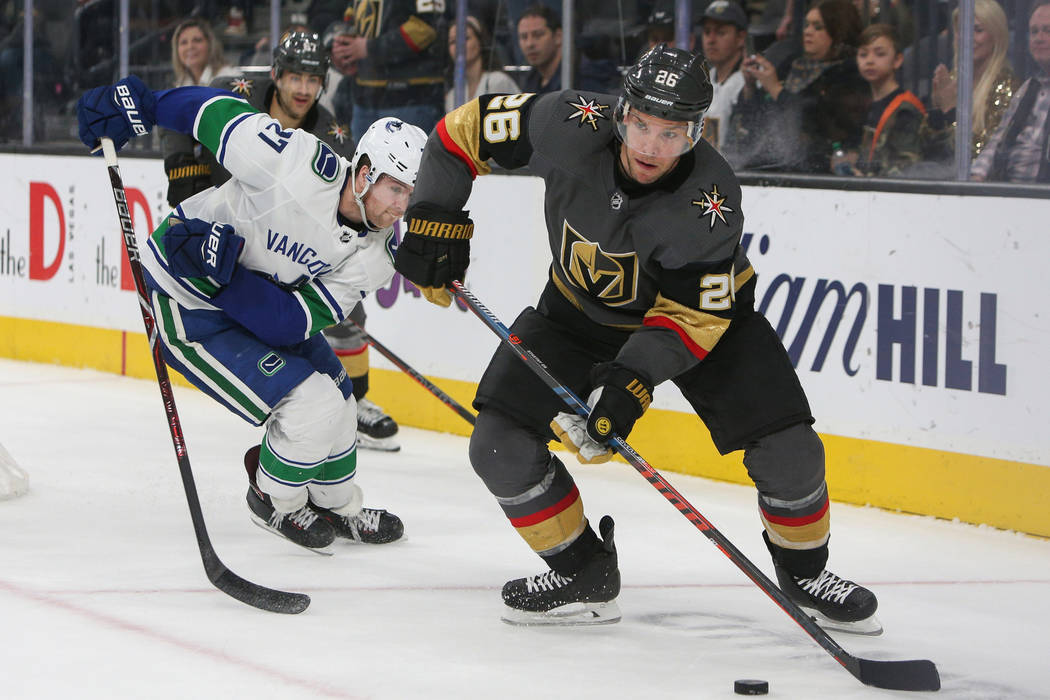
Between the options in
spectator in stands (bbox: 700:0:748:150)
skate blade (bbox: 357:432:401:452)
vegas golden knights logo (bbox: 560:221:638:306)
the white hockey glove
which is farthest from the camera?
skate blade (bbox: 357:432:401:452)

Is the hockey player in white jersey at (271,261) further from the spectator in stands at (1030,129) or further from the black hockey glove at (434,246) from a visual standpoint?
the spectator in stands at (1030,129)

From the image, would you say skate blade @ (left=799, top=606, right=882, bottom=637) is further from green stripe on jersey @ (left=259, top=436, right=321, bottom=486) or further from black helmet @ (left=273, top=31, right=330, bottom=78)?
black helmet @ (left=273, top=31, right=330, bottom=78)

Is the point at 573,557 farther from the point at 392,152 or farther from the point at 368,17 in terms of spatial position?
the point at 368,17

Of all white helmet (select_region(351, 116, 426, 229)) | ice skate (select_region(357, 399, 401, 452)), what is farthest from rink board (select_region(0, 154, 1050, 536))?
white helmet (select_region(351, 116, 426, 229))

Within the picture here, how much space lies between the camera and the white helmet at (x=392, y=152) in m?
3.08

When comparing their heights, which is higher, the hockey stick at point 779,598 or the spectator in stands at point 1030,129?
the spectator in stands at point 1030,129

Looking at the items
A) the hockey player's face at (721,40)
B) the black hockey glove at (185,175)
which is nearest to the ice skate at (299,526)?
the black hockey glove at (185,175)

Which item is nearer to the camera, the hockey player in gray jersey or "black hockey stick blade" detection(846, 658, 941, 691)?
"black hockey stick blade" detection(846, 658, 941, 691)

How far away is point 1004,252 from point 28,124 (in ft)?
14.8

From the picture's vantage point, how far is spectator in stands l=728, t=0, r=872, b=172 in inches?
169

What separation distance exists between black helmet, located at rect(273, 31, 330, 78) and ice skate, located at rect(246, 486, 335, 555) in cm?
148

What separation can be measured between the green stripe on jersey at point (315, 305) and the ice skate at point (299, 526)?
1.33 ft

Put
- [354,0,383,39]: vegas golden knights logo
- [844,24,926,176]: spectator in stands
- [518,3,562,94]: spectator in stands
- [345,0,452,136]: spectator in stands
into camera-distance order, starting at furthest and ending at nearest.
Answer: [354,0,383,39]: vegas golden knights logo, [345,0,452,136]: spectator in stands, [518,3,562,94]: spectator in stands, [844,24,926,176]: spectator in stands

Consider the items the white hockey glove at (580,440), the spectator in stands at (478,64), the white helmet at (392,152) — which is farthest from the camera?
the spectator in stands at (478,64)
